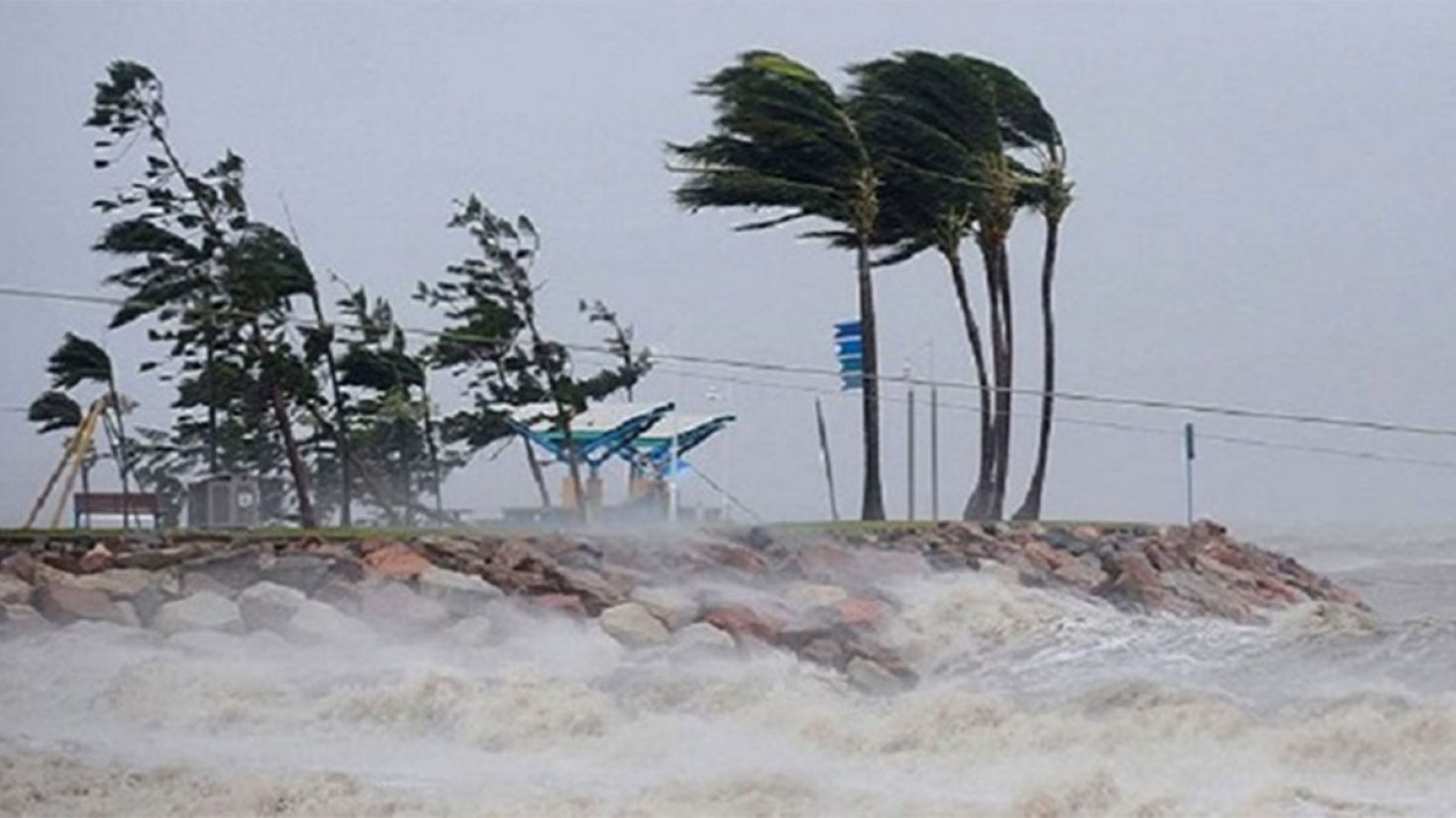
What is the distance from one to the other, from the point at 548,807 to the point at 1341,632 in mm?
3514

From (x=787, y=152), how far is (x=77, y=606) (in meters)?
5.75

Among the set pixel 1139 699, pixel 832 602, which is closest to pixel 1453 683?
pixel 1139 699

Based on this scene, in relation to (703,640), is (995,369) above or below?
above

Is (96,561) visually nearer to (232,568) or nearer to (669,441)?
(232,568)

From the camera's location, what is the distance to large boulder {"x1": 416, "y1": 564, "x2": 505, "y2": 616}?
9.37 metres

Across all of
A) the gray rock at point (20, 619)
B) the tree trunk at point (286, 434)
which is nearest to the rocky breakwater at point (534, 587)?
the gray rock at point (20, 619)

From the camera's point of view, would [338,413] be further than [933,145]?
No

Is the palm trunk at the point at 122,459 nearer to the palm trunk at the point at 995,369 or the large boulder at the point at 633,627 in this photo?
the large boulder at the point at 633,627

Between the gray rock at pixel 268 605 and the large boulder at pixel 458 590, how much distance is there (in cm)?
50

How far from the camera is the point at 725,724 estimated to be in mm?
8031

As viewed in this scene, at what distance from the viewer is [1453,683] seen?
777 centimetres

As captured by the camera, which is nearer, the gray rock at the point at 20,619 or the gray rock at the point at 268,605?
the gray rock at the point at 20,619

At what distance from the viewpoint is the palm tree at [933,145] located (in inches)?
537

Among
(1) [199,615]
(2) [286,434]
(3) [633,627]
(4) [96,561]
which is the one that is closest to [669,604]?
(3) [633,627]
